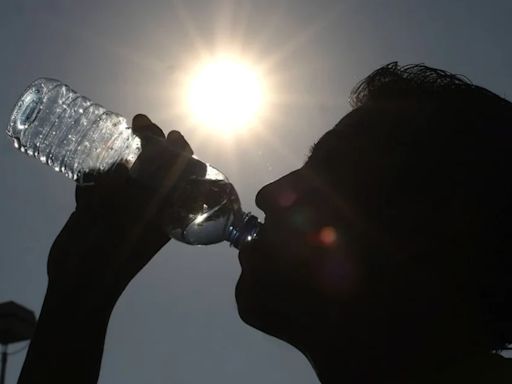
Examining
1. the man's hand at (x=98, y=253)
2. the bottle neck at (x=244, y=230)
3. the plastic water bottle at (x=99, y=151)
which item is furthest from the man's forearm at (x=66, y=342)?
the bottle neck at (x=244, y=230)

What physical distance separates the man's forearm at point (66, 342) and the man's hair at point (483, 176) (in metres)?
1.05

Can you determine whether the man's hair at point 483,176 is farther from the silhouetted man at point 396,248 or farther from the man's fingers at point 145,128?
the man's fingers at point 145,128

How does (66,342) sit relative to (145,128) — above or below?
below

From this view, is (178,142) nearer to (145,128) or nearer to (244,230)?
(145,128)

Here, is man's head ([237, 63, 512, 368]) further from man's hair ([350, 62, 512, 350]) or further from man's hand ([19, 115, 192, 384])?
man's hand ([19, 115, 192, 384])

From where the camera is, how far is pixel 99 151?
122 inches

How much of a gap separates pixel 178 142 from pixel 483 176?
941 mm

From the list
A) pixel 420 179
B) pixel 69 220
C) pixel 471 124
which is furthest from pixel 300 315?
pixel 69 220

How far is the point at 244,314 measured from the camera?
1.88m

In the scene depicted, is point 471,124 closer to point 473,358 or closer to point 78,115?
point 473,358

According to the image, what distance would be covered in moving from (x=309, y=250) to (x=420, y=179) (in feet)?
1.04

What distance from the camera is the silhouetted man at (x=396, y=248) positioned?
1.67 metres

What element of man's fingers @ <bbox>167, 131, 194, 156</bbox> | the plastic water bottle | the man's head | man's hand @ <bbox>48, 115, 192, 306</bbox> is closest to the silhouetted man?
the man's head

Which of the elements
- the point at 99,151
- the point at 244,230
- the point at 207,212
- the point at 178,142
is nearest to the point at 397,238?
the point at 178,142
